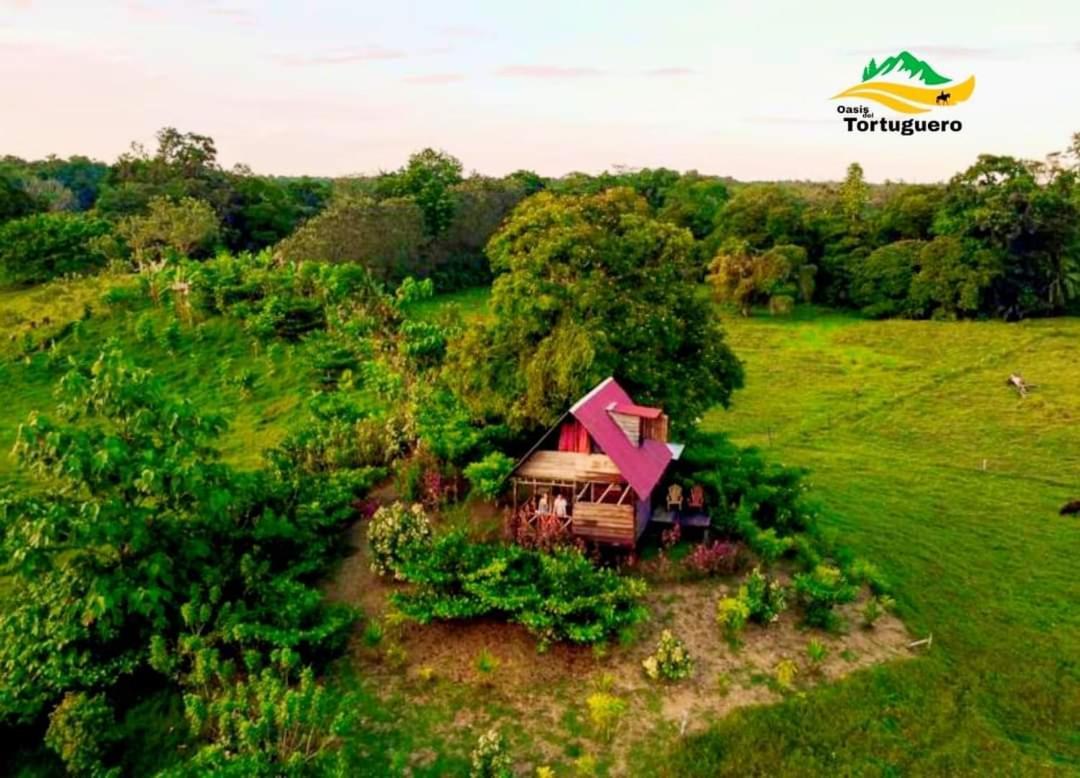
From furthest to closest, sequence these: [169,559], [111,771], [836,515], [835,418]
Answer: [835,418] < [836,515] < [169,559] < [111,771]

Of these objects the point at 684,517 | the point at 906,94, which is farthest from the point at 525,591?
the point at 906,94

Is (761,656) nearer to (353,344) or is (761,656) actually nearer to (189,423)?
(189,423)

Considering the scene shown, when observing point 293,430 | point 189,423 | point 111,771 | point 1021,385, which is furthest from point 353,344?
point 1021,385

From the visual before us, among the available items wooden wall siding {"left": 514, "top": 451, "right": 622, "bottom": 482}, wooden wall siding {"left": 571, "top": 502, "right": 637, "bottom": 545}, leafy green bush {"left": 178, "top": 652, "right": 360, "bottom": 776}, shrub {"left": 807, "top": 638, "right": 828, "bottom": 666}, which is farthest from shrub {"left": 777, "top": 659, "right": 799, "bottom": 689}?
leafy green bush {"left": 178, "top": 652, "right": 360, "bottom": 776}

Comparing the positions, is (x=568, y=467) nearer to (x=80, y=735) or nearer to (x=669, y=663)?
(x=669, y=663)

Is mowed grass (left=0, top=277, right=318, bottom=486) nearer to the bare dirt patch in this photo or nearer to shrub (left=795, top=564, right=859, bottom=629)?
the bare dirt patch

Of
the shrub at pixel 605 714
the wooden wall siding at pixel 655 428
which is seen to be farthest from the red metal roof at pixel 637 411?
the shrub at pixel 605 714
